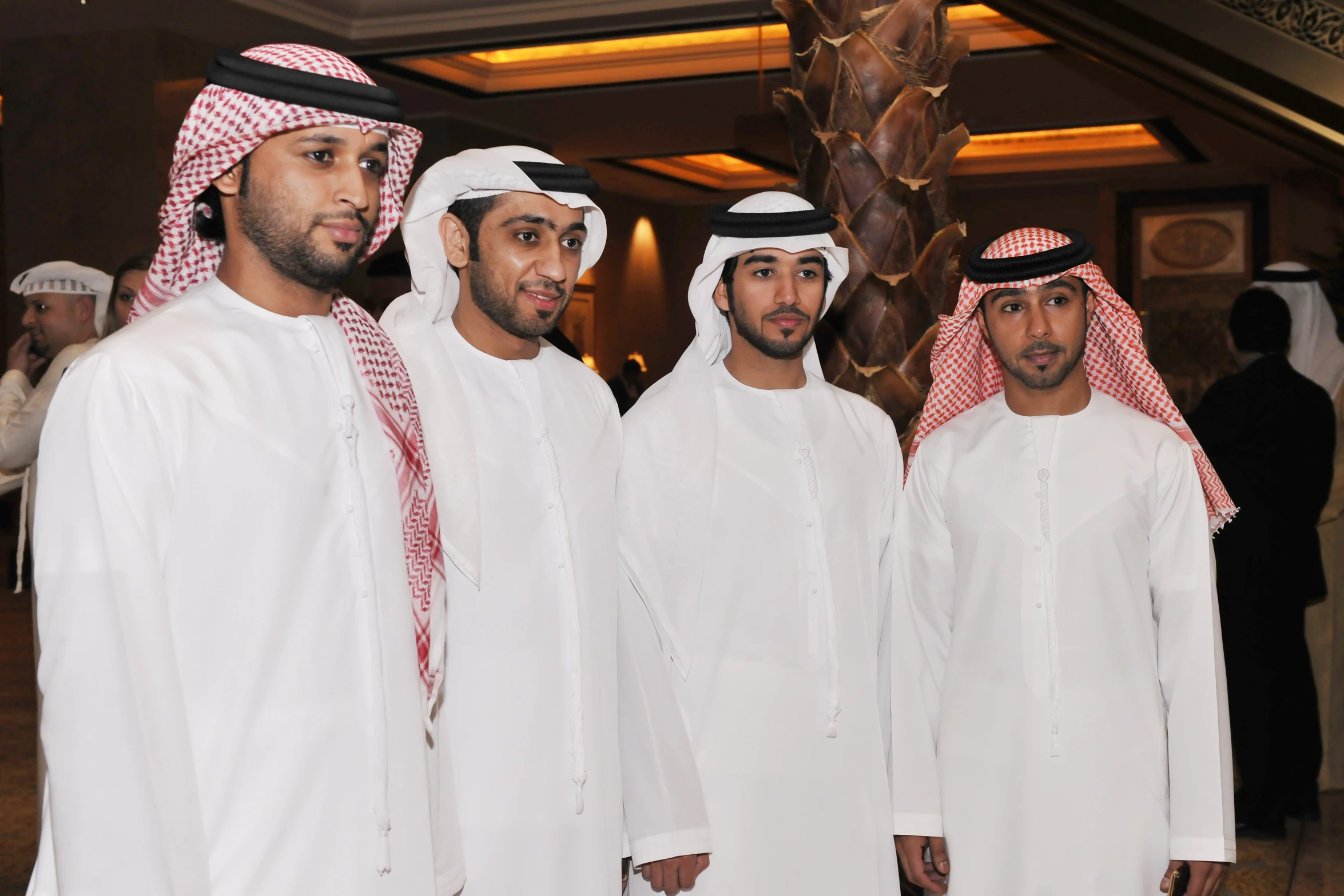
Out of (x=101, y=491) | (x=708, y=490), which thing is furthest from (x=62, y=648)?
(x=708, y=490)

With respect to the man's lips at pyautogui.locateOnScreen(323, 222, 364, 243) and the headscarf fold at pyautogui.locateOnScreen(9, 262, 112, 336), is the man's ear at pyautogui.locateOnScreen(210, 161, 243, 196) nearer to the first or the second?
the man's lips at pyautogui.locateOnScreen(323, 222, 364, 243)

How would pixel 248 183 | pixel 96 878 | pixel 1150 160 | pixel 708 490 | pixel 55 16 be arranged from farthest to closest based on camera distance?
pixel 1150 160, pixel 55 16, pixel 708 490, pixel 248 183, pixel 96 878

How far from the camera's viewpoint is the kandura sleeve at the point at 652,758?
7.33ft

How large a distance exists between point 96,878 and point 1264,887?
11.6 ft

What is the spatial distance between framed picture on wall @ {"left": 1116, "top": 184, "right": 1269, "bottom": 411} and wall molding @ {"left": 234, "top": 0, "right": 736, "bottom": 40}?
6.71 meters

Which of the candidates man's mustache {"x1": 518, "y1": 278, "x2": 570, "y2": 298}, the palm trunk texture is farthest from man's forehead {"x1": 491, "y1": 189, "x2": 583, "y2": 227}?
the palm trunk texture

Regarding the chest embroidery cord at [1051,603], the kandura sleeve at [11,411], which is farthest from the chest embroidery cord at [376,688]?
the kandura sleeve at [11,411]

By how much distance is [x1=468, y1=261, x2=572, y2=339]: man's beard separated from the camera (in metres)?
2.16

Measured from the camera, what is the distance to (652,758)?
2240mm

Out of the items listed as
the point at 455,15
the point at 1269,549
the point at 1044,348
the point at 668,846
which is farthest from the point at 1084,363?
the point at 455,15

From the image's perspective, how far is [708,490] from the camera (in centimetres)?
239

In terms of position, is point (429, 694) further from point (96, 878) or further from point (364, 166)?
point (364, 166)

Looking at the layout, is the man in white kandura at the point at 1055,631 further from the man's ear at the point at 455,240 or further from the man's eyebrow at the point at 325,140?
Answer: the man's eyebrow at the point at 325,140

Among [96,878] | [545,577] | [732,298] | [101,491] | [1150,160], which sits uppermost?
[1150,160]
